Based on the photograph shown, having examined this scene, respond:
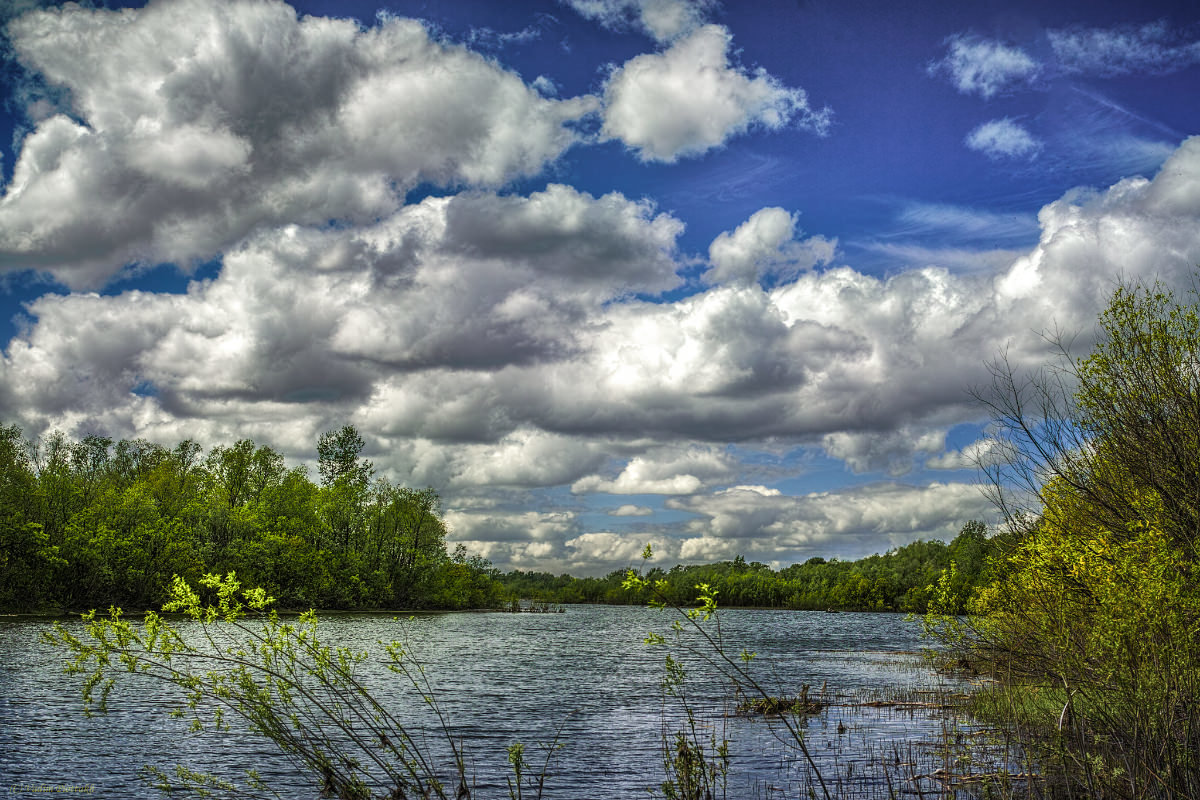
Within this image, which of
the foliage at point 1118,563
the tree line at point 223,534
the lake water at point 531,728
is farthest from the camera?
the tree line at point 223,534

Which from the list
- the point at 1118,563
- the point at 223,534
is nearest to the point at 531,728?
the point at 1118,563

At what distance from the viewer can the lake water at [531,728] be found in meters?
20.3

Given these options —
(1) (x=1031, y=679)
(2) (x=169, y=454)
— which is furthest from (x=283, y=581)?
(1) (x=1031, y=679)

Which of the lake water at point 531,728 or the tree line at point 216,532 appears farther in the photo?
the tree line at point 216,532

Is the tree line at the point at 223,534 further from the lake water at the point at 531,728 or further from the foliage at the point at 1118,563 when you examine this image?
the foliage at the point at 1118,563

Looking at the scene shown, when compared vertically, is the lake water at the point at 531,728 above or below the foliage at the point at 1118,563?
below

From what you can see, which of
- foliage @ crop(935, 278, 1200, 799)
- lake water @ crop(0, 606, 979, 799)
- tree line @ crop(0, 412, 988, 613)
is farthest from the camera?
tree line @ crop(0, 412, 988, 613)

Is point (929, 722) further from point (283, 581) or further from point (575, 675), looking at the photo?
point (283, 581)

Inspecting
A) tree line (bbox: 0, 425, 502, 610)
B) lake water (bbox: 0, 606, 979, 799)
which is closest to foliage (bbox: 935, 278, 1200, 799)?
lake water (bbox: 0, 606, 979, 799)

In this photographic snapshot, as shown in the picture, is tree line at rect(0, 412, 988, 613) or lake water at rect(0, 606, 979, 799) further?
tree line at rect(0, 412, 988, 613)

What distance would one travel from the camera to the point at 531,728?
2920 centimetres

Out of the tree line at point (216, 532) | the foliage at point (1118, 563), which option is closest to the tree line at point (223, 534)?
the tree line at point (216, 532)

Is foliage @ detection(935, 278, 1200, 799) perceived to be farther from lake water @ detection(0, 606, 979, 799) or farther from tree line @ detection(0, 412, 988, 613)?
tree line @ detection(0, 412, 988, 613)

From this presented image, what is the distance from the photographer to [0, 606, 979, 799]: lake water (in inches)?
800
